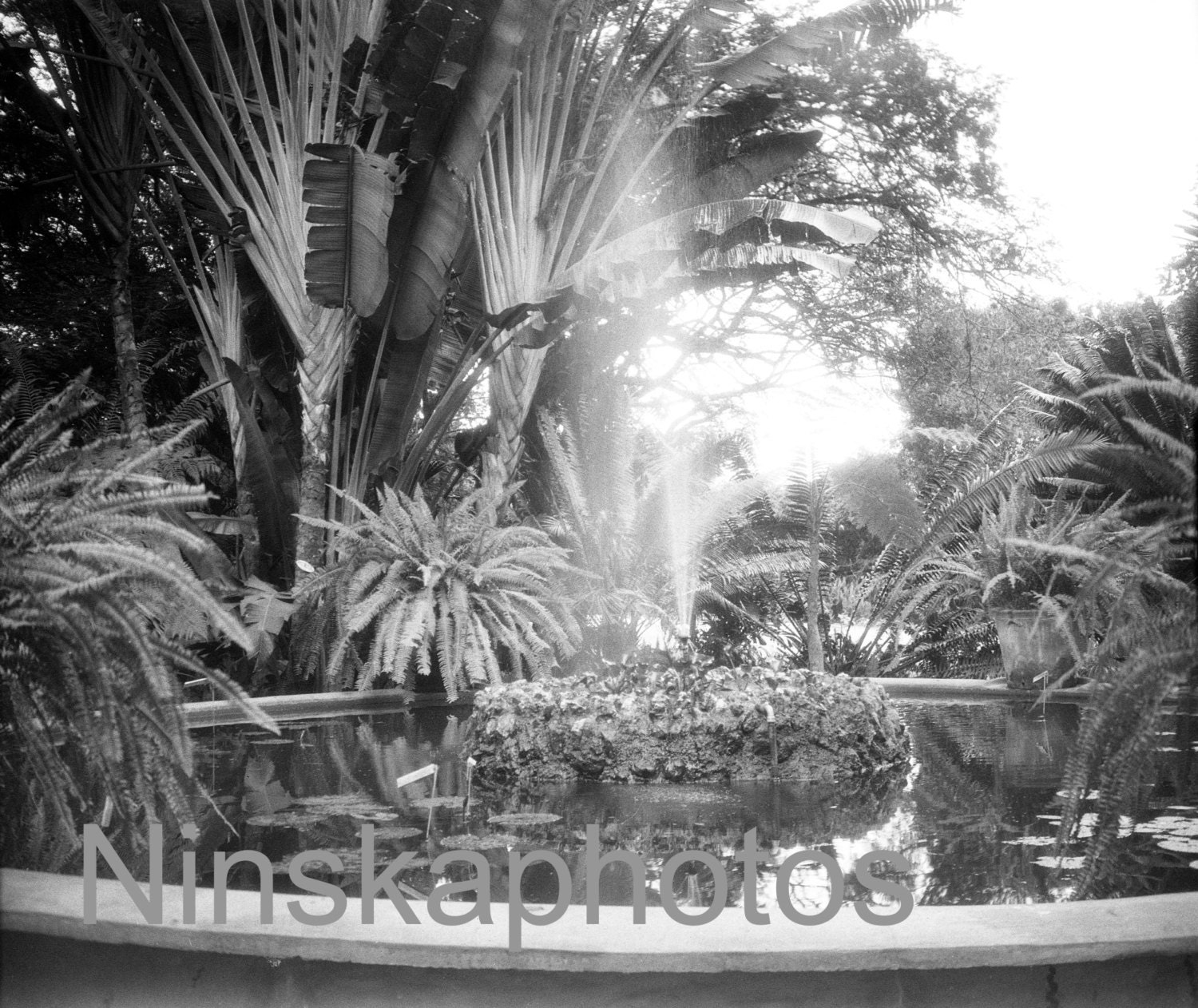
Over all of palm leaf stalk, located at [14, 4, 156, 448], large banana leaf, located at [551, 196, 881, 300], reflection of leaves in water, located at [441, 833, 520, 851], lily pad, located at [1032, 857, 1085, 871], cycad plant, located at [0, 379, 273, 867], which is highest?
palm leaf stalk, located at [14, 4, 156, 448]

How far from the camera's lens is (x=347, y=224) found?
618 centimetres

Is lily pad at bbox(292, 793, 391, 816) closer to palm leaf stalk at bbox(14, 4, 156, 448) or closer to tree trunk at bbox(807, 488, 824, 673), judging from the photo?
tree trunk at bbox(807, 488, 824, 673)

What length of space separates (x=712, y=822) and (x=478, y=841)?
2.37 feet

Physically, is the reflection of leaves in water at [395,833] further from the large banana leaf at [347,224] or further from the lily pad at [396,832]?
the large banana leaf at [347,224]

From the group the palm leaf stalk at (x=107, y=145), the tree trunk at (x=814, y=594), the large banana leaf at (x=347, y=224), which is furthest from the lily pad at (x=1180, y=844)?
the palm leaf stalk at (x=107, y=145)

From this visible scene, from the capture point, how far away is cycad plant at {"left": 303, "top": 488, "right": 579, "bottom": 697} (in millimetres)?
5691

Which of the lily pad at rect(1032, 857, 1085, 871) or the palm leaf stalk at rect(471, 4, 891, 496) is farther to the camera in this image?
the palm leaf stalk at rect(471, 4, 891, 496)

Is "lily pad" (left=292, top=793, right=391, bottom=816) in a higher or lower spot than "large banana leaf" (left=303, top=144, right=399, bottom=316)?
lower

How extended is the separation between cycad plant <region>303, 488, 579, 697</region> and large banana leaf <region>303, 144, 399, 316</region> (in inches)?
52.0

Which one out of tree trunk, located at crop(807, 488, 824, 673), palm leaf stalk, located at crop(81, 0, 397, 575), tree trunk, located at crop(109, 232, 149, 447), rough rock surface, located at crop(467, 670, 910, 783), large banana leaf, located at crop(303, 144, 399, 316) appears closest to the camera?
rough rock surface, located at crop(467, 670, 910, 783)

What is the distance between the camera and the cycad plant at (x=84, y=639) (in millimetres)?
1751

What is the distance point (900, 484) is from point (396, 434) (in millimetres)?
3874

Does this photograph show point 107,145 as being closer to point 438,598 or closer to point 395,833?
point 438,598

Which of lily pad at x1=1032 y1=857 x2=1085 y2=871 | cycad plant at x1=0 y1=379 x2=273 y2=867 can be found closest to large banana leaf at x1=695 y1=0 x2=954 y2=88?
lily pad at x1=1032 y1=857 x2=1085 y2=871
